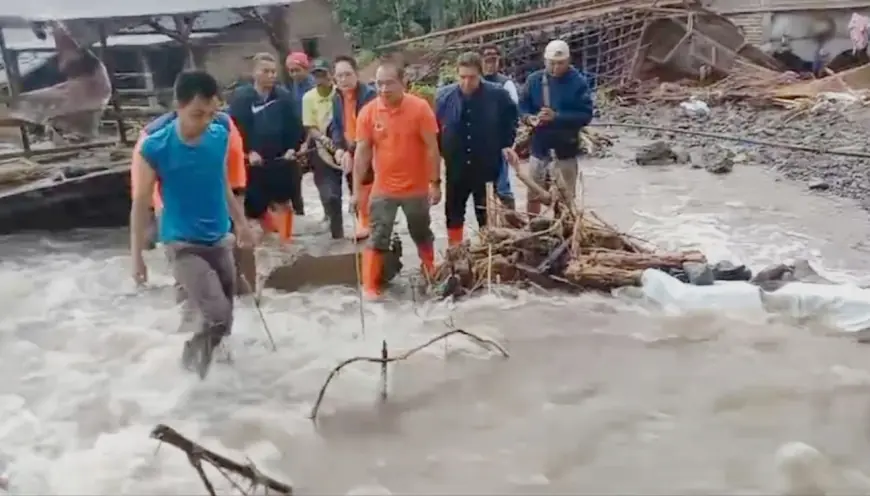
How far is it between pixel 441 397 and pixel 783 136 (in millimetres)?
10473

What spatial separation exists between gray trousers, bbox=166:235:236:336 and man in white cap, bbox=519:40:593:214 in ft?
10.2

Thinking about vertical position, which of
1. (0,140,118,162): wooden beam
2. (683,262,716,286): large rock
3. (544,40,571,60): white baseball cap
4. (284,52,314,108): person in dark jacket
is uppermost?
(544,40,571,60): white baseball cap

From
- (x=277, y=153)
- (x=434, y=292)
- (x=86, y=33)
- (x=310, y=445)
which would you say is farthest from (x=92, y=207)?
(x=310, y=445)

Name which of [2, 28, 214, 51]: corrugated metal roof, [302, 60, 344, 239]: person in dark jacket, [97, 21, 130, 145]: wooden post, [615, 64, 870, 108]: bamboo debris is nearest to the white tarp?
[302, 60, 344, 239]: person in dark jacket

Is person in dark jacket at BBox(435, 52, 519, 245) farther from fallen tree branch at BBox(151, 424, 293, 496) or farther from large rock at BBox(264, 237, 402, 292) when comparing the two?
fallen tree branch at BBox(151, 424, 293, 496)

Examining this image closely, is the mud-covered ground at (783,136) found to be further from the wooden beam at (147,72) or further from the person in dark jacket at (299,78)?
the wooden beam at (147,72)

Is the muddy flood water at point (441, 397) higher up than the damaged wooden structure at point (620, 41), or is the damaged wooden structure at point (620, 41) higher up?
the damaged wooden structure at point (620, 41)

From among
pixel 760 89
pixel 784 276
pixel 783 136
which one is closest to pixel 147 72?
pixel 784 276

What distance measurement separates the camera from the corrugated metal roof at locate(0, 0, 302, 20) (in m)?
10.0

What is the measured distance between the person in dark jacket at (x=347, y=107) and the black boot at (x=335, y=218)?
70 centimetres

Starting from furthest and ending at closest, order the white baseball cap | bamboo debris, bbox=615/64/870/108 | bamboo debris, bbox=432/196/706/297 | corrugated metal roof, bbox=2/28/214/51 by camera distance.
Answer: bamboo debris, bbox=615/64/870/108 < corrugated metal roof, bbox=2/28/214/51 < the white baseball cap < bamboo debris, bbox=432/196/706/297

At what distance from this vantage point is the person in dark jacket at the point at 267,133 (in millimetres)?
7914

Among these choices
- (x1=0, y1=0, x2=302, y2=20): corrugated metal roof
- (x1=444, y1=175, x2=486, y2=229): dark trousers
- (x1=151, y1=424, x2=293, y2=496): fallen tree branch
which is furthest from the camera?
(x1=0, y1=0, x2=302, y2=20): corrugated metal roof

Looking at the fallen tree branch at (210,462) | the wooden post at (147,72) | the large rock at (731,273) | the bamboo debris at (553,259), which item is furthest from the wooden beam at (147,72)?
the fallen tree branch at (210,462)
